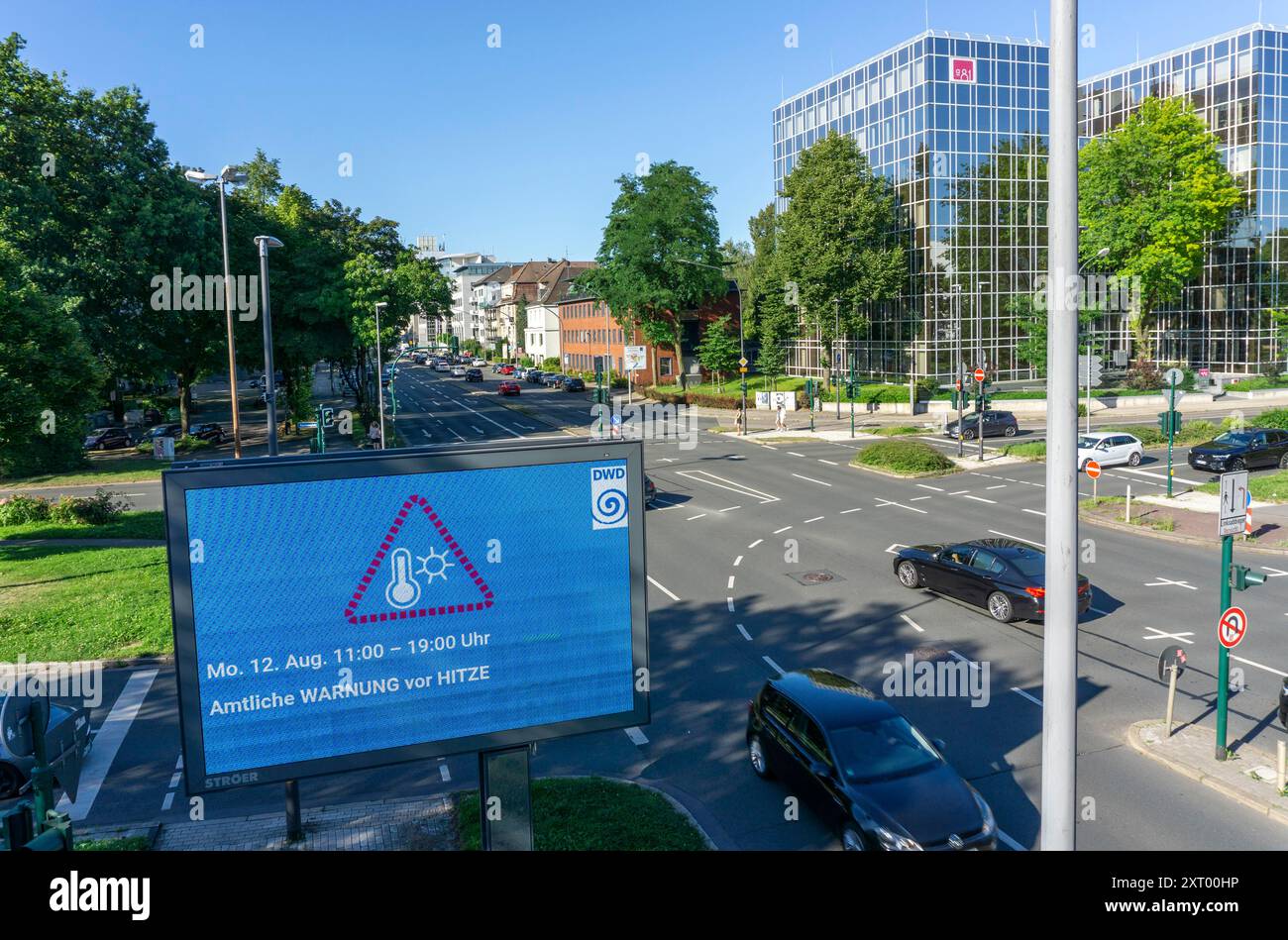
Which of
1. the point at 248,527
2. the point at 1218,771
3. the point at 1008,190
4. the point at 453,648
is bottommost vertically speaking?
the point at 1218,771

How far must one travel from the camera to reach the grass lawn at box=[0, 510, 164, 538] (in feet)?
90.2

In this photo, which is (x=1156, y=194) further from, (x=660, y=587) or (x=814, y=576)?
(x=660, y=587)

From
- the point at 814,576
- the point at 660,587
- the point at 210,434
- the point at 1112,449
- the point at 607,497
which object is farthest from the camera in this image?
the point at 210,434

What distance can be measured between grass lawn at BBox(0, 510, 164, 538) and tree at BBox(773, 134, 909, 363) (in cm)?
4213

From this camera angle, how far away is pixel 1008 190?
2382 inches

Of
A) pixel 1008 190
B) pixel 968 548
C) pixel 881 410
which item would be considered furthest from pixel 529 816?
pixel 1008 190

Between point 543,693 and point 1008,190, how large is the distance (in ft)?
201

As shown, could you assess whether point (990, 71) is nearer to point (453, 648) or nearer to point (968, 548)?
point (968, 548)

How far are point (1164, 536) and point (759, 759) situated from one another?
1772 centimetres

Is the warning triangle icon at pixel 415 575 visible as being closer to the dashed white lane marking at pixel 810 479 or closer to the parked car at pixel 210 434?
the dashed white lane marking at pixel 810 479

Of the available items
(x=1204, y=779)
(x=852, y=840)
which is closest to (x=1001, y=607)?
(x=1204, y=779)

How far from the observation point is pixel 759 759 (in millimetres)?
11852

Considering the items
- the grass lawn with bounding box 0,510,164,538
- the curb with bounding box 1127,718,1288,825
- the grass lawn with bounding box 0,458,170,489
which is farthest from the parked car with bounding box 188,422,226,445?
the curb with bounding box 1127,718,1288,825

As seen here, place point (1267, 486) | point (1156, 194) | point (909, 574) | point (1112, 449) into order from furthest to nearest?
1. point (1156, 194)
2. point (1112, 449)
3. point (1267, 486)
4. point (909, 574)
